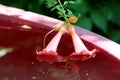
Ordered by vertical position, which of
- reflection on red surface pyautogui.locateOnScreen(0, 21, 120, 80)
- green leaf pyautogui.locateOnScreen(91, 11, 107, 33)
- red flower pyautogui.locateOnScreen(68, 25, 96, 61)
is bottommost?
green leaf pyautogui.locateOnScreen(91, 11, 107, 33)

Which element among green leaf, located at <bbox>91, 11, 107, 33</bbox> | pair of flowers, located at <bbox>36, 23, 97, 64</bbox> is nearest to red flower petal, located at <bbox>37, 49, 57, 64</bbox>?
pair of flowers, located at <bbox>36, 23, 97, 64</bbox>

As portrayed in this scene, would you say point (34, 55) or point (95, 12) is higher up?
point (34, 55)

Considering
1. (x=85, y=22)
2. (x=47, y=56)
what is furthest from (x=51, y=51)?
(x=85, y=22)

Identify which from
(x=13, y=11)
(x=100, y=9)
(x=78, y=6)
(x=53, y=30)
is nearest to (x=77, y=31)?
(x=53, y=30)

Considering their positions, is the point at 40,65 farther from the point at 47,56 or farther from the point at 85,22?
the point at 85,22

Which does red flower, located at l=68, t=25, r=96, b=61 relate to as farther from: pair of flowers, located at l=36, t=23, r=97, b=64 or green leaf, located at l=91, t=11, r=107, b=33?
green leaf, located at l=91, t=11, r=107, b=33

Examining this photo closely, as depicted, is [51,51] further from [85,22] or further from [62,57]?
[85,22]

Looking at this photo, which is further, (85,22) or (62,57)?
(85,22)
